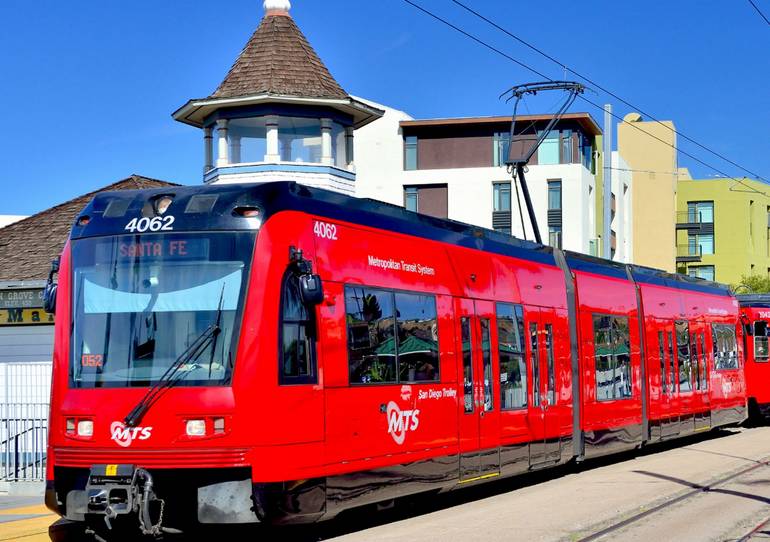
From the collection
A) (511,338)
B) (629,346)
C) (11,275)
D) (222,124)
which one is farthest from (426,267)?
(222,124)

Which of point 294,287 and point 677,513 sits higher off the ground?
point 294,287

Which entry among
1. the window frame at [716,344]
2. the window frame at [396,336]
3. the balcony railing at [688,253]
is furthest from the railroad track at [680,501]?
the balcony railing at [688,253]

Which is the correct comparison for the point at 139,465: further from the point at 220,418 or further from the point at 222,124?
the point at 222,124

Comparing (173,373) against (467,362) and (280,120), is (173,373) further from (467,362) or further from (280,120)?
(280,120)

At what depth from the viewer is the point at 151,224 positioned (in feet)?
37.1

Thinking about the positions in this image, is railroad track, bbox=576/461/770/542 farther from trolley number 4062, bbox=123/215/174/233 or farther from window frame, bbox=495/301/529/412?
trolley number 4062, bbox=123/215/174/233

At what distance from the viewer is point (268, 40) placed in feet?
102

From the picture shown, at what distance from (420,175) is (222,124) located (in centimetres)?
3059

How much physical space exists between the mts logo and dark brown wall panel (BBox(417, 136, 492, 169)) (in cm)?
4716

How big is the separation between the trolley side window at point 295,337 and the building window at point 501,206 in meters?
48.5

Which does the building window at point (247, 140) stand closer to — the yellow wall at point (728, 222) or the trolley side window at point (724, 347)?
the trolley side window at point (724, 347)

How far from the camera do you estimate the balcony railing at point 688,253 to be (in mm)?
82625

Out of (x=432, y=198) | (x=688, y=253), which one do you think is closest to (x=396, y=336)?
(x=432, y=198)

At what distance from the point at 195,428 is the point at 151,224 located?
202 centimetres
